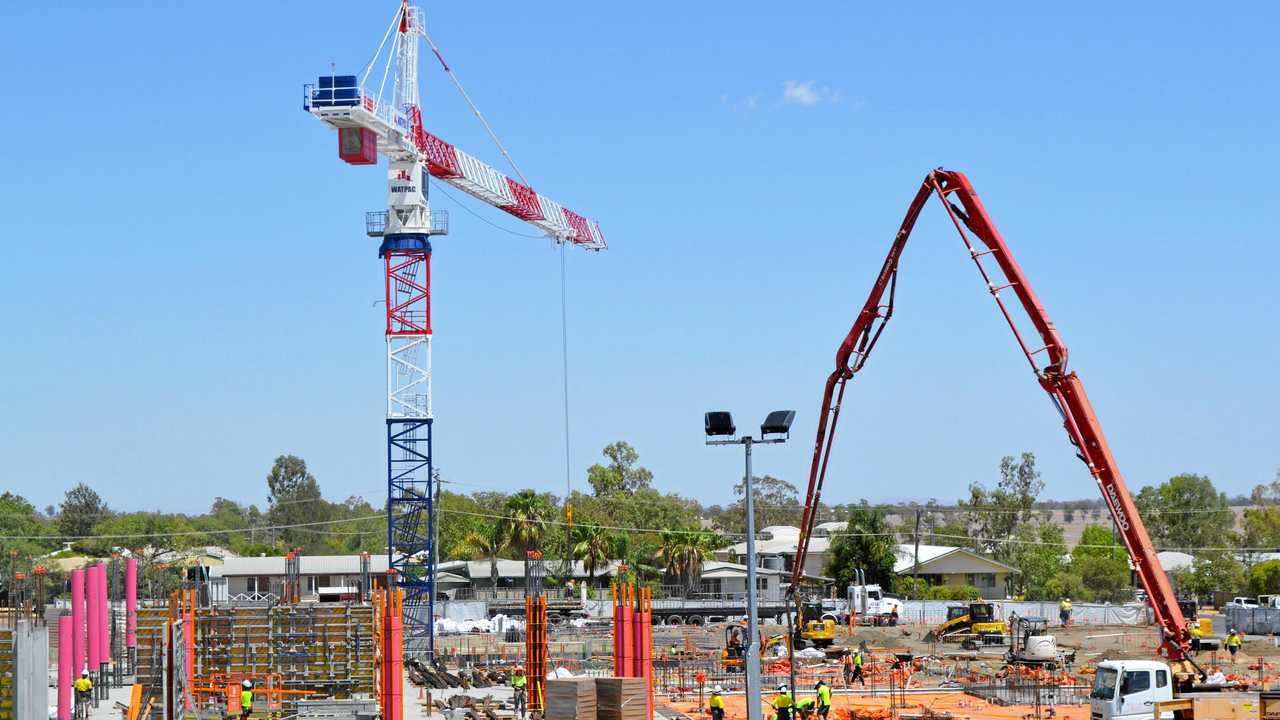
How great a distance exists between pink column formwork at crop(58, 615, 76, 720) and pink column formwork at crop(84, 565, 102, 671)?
1358mm

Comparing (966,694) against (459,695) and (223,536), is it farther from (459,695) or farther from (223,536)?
(223,536)

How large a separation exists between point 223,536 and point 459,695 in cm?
13951

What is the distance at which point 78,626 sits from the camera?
45406 millimetres

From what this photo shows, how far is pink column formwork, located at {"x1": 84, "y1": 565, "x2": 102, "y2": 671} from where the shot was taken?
4778cm

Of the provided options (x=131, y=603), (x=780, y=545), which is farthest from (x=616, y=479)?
(x=131, y=603)

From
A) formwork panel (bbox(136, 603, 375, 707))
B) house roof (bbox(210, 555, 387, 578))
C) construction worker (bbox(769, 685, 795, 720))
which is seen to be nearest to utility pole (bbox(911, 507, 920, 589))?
house roof (bbox(210, 555, 387, 578))

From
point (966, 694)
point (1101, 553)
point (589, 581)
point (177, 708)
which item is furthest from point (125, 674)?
point (1101, 553)

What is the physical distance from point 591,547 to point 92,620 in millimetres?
52925

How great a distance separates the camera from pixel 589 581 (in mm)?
101062

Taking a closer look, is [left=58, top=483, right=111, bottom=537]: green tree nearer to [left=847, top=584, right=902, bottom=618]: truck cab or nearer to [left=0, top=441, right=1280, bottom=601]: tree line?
[left=0, top=441, right=1280, bottom=601]: tree line

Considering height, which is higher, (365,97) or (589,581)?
(365,97)

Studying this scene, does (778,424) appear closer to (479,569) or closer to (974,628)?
(974,628)

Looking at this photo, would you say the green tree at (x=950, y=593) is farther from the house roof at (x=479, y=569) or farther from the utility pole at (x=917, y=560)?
the house roof at (x=479, y=569)

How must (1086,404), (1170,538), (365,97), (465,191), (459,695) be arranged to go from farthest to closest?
1. (1170,538)
2. (465,191)
3. (365,97)
4. (459,695)
5. (1086,404)
